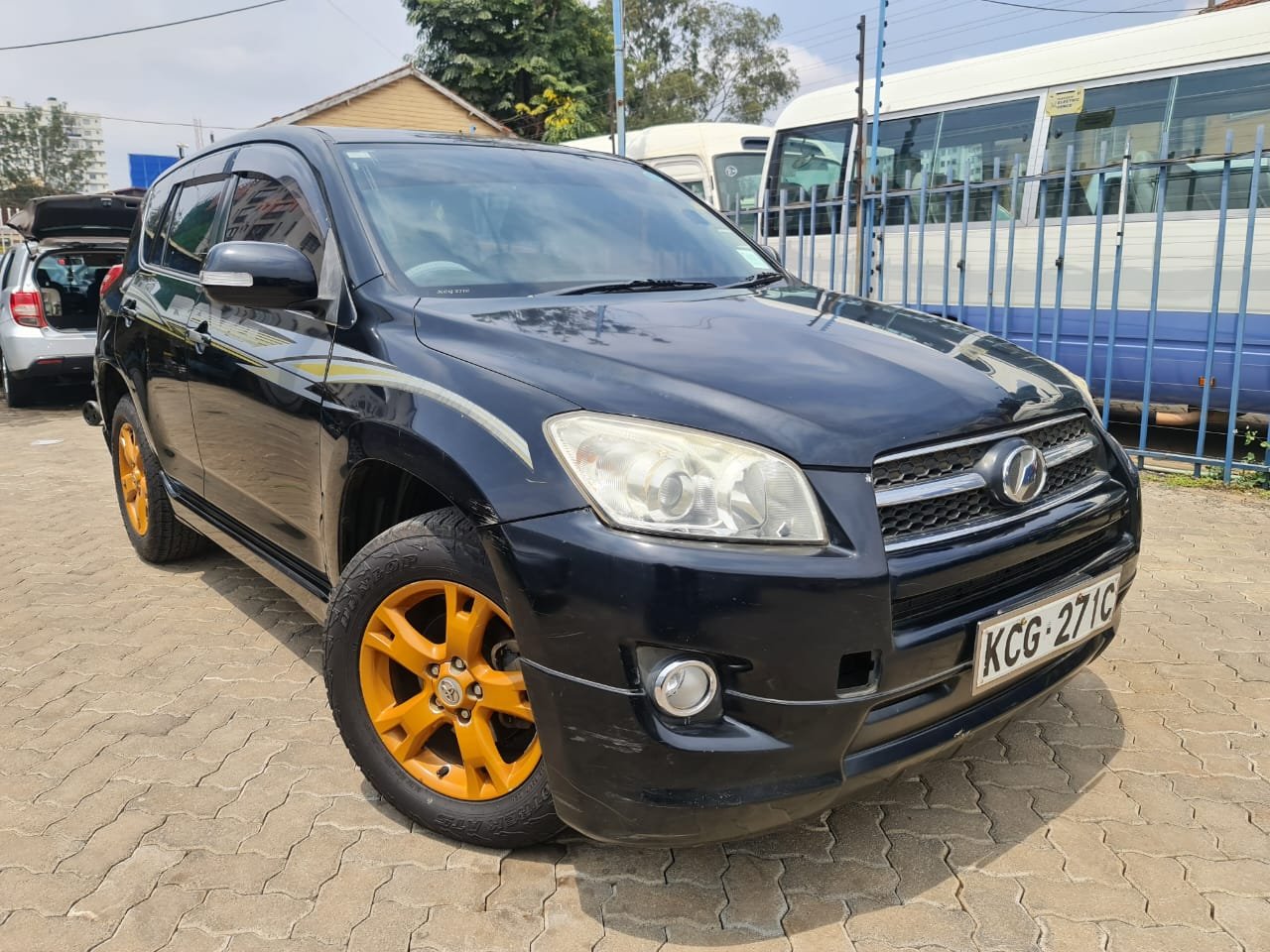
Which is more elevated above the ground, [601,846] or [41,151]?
[41,151]

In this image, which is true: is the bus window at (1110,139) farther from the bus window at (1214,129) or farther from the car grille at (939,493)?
the car grille at (939,493)

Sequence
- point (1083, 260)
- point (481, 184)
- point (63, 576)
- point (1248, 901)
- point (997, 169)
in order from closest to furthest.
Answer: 1. point (1248, 901)
2. point (481, 184)
3. point (63, 576)
4. point (1083, 260)
5. point (997, 169)

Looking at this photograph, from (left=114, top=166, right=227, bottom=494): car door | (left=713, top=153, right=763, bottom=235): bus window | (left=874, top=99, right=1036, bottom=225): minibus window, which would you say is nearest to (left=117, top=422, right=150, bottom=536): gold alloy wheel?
(left=114, top=166, right=227, bottom=494): car door

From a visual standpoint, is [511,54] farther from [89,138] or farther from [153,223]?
[89,138]

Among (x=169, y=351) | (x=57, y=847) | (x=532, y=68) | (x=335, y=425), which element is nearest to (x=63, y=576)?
(x=169, y=351)

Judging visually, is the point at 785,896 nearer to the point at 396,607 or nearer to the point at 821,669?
the point at 821,669

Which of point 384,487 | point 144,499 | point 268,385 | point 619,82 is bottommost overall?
point 144,499

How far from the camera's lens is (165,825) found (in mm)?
2383

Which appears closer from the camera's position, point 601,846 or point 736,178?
point 601,846

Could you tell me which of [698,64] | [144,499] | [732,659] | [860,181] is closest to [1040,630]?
[732,659]

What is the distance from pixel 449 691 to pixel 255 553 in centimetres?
130

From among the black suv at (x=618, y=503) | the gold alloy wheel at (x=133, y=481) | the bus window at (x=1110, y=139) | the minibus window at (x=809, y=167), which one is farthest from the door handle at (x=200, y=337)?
the minibus window at (x=809, y=167)

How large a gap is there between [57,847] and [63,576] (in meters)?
2.42

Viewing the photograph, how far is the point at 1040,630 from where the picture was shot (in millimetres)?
2061
